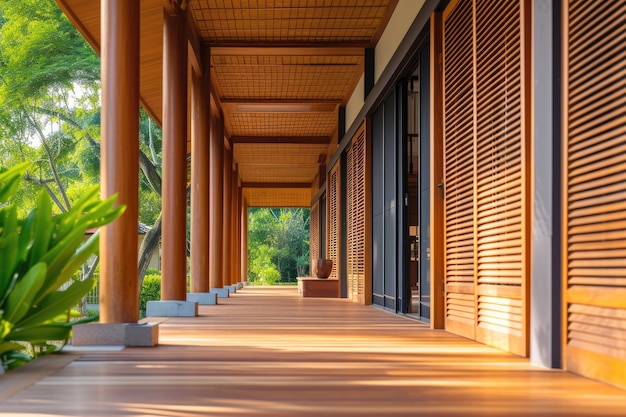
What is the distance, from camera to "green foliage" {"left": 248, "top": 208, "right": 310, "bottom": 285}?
36969 mm

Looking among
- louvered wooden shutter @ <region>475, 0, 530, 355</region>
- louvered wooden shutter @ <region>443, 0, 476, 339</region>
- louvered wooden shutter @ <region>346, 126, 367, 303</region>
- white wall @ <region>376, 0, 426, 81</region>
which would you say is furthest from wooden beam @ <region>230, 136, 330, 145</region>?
louvered wooden shutter @ <region>475, 0, 530, 355</region>

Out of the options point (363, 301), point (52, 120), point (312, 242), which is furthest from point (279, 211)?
point (363, 301)

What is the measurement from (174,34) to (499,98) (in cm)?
339

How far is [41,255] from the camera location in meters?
3.07

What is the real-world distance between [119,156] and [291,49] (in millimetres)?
4888

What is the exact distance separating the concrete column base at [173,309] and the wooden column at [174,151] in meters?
0.08

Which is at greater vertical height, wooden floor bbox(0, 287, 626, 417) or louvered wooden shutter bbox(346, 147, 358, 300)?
louvered wooden shutter bbox(346, 147, 358, 300)

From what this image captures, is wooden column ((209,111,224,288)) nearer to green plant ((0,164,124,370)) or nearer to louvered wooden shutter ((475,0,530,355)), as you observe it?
louvered wooden shutter ((475,0,530,355))

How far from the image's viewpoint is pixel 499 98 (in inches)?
167

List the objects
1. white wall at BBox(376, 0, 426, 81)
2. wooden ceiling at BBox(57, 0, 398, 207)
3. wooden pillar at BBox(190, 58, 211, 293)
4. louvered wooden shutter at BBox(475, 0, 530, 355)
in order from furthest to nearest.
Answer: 1. wooden pillar at BBox(190, 58, 211, 293)
2. wooden ceiling at BBox(57, 0, 398, 207)
3. white wall at BBox(376, 0, 426, 81)
4. louvered wooden shutter at BBox(475, 0, 530, 355)

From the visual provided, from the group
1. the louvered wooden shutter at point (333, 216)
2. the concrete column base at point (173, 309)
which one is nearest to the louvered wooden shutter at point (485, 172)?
the concrete column base at point (173, 309)

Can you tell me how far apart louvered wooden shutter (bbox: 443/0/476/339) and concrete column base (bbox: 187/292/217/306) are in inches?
170

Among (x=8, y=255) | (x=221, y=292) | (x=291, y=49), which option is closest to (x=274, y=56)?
(x=291, y=49)

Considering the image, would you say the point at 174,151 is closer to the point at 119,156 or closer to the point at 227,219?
the point at 119,156
